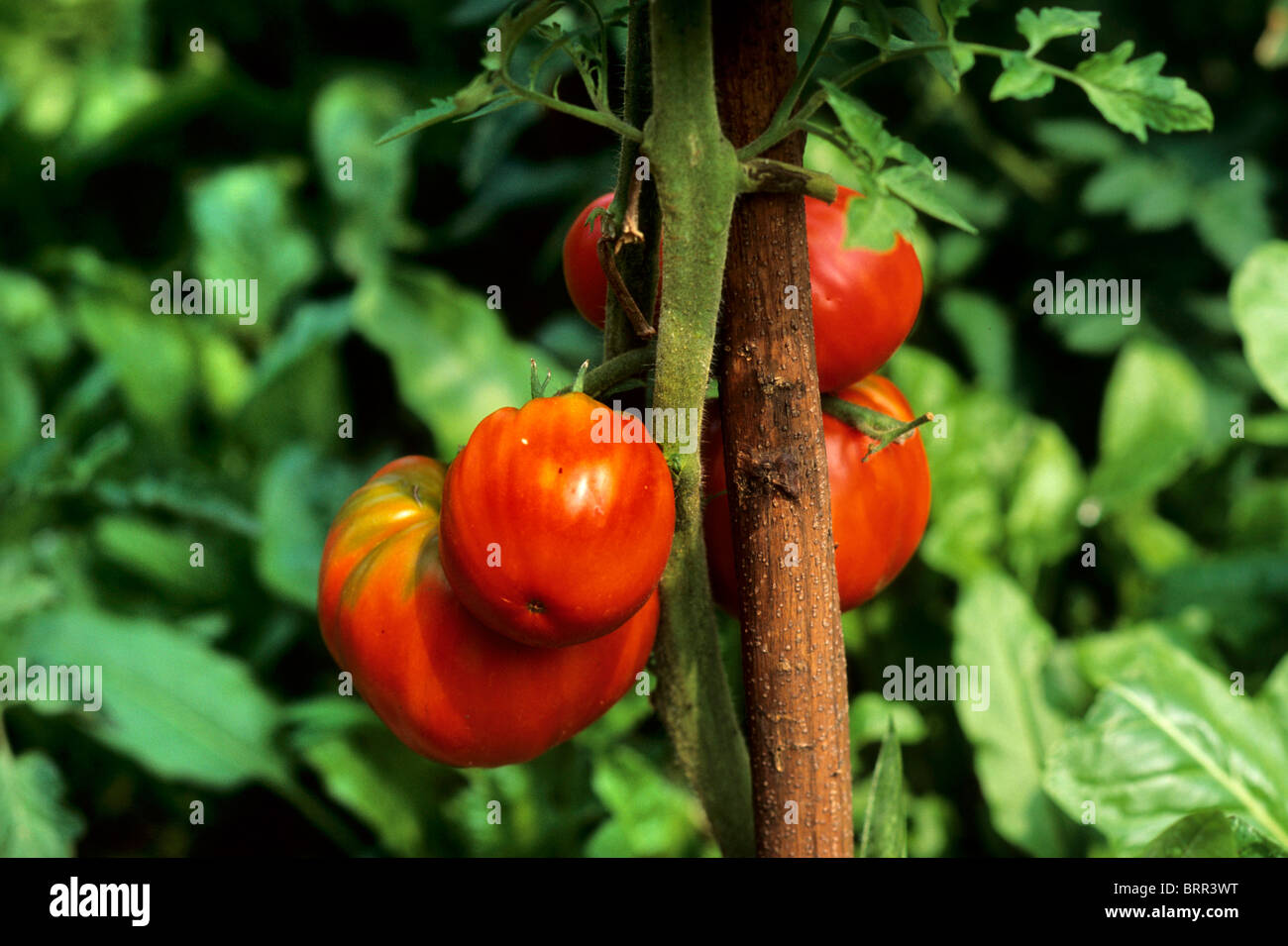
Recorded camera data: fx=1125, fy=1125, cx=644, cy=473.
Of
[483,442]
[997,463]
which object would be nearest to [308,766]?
[997,463]

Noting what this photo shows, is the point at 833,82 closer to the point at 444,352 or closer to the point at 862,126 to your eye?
the point at 862,126

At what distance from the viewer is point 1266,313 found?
1.18m

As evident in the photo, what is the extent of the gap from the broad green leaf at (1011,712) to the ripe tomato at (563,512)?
3.08 ft

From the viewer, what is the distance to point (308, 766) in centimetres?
188

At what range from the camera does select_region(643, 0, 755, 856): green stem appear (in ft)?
1.60

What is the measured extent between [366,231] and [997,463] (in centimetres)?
123

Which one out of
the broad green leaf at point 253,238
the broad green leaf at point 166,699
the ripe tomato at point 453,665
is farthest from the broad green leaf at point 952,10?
the broad green leaf at point 253,238

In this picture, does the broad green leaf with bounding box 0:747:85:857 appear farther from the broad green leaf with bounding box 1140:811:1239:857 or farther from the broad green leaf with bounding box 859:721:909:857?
the broad green leaf with bounding box 1140:811:1239:857

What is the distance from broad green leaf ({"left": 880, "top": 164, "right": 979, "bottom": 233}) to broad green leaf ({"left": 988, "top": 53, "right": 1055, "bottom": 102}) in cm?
4

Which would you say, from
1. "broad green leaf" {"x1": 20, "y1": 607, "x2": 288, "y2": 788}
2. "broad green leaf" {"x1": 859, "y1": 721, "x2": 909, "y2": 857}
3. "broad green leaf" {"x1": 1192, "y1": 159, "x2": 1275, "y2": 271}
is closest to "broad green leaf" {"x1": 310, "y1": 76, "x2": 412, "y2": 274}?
"broad green leaf" {"x1": 20, "y1": 607, "x2": 288, "y2": 788}

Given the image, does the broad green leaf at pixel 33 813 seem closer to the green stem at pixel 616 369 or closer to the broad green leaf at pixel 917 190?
the green stem at pixel 616 369

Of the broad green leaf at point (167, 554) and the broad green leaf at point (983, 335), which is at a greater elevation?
the broad green leaf at point (983, 335)

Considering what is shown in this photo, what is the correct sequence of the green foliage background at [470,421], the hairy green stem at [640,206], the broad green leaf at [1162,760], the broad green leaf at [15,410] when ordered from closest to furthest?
the hairy green stem at [640,206] → the broad green leaf at [1162,760] → the green foliage background at [470,421] → the broad green leaf at [15,410]

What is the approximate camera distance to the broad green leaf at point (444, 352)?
178cm
